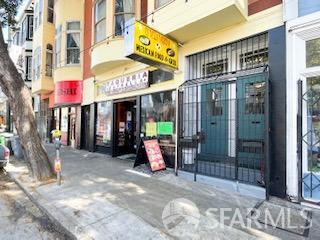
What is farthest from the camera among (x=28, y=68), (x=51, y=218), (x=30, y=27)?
(x=28, y=68)

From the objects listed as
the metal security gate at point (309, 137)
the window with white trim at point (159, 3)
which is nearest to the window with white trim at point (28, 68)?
the window with white trim at point (159, 3)

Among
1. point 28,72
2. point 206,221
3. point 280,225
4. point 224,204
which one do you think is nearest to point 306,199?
point 280,225

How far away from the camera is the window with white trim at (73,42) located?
1371 cm

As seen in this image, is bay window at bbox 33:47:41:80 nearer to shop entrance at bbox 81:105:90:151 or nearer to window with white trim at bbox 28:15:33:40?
window with white trim at bbox 28:15:33:40

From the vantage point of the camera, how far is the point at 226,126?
22.9 feet

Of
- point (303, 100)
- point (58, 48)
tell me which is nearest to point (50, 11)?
point (58, 48)

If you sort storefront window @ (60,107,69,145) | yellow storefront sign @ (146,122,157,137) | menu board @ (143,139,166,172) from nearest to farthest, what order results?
menu board @ (143,139,166,172) → yellow storefront sign @ (146,122,157,137) → storefront window @ (60,107,69,145)

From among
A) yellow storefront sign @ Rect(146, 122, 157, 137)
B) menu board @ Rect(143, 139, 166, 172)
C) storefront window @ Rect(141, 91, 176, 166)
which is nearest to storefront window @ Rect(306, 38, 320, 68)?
storefront window @ Rect(141, 91, 176, 166)

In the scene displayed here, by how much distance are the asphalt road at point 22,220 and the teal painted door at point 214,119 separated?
442 cm

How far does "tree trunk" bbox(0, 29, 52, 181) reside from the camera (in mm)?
6676

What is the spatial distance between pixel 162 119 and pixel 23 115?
4.25m

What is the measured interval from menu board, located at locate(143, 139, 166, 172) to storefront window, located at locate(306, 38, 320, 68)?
15.9 ft

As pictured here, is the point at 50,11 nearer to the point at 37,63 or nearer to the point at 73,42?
the point at 37,63

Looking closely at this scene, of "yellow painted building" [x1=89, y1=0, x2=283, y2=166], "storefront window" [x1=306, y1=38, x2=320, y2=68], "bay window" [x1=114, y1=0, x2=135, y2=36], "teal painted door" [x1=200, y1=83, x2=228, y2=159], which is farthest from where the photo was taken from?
"bay window" [x1=114, y1=0, x2=135, y2=36]
